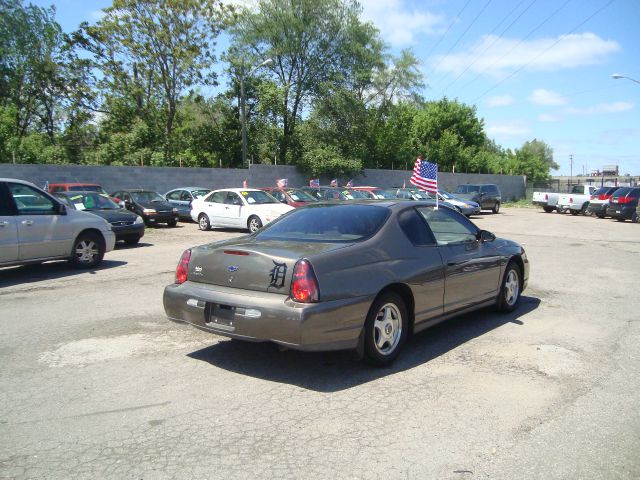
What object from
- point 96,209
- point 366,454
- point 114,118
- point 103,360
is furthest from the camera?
point 114,118

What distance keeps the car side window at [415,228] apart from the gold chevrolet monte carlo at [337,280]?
14 mm

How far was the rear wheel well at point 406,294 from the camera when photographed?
Result: 5052 mm

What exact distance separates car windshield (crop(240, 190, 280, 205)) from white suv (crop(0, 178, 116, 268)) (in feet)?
25.6

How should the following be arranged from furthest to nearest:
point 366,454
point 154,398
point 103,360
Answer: point 103,360 → point 154,398 → point 366,454

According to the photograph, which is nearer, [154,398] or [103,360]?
[154,398]

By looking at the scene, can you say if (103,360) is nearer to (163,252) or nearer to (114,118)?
(163,252)

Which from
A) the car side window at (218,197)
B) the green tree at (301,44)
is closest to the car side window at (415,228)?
the car side window at (218,197)

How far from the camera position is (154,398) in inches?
169

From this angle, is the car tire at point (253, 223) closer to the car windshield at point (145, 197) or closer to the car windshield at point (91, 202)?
the car windshield at point (91, 202)

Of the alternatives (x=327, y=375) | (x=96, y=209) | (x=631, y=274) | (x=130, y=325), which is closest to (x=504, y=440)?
(x=327, y=375)

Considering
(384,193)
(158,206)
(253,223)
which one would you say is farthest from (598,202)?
(158,206)

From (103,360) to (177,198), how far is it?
19382mm

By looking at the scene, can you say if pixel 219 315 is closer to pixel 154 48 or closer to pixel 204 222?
pixel 204 222

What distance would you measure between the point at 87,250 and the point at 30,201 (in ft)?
4.97
